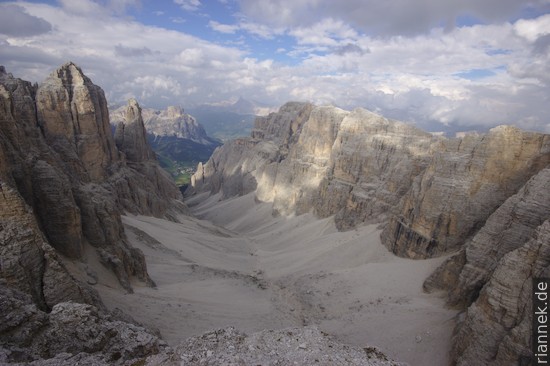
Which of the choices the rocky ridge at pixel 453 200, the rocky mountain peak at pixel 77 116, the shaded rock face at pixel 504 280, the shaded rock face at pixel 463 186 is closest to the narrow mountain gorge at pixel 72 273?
the rocky mountain peak at pixel 77 116

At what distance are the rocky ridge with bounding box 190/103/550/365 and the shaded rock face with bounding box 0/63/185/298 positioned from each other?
2367 cm

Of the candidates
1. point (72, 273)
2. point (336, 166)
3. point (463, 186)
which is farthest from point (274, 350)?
point (336, 166)

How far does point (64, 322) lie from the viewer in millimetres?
15125

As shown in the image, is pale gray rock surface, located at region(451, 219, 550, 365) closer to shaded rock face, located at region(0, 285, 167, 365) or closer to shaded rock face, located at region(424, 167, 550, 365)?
shaded rock face, located at region(424, 167, 550, 365)

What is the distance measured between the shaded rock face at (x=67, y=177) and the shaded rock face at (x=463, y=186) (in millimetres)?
30559

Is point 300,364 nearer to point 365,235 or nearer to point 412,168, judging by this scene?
point 365,235

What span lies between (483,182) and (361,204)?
25390 millimetres

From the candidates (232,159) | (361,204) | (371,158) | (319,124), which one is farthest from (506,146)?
(232,159)

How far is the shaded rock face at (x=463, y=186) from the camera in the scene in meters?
35.6

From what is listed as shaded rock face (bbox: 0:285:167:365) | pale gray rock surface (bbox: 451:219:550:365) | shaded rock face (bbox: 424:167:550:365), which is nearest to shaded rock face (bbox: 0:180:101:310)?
shaded rock face (bbox: 0:285:167:365)

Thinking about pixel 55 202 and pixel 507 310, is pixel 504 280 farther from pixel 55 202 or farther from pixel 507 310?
pixel 55 202

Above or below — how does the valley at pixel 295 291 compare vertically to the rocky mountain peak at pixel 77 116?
below

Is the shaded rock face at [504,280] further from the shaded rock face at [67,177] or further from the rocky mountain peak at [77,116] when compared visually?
the rocky mountain peak at [77,116]

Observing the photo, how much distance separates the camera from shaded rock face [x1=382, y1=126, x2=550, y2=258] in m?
35.6
